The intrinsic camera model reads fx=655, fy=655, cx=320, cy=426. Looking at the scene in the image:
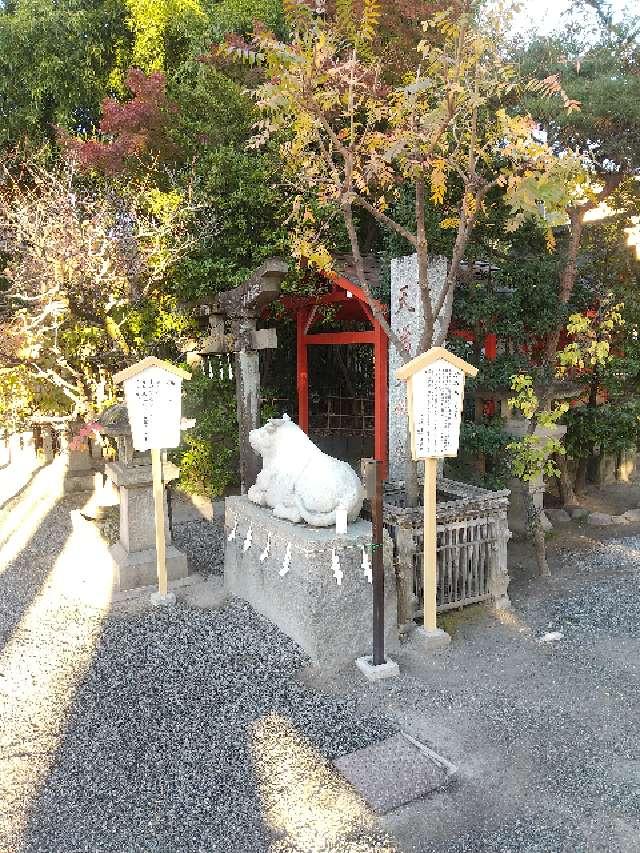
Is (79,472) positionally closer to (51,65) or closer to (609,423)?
(51,65)

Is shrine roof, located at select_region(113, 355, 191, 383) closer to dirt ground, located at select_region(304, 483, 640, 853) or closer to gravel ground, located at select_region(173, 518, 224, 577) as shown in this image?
gravel ground, located at select_region(173, 518, 224, 577)

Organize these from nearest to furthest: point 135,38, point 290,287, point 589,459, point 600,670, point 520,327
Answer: point 600,670
point 520,327
point 290,287
point 589,459
point 135,38

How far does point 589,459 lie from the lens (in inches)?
435

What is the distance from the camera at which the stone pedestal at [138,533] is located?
22.2 ft

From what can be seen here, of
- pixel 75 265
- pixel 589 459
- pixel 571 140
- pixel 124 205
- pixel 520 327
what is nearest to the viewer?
pixel 571 140

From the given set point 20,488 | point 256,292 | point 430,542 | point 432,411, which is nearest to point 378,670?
point 430,542

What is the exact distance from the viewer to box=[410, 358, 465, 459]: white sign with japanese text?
502 centimetres

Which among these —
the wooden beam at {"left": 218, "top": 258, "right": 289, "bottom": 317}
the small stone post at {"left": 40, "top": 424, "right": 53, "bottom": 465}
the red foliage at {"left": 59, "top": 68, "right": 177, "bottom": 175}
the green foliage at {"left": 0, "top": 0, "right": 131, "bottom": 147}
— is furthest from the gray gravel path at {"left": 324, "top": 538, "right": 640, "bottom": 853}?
the green foliage at {"left": 0, "top": 0, "right": 131, "bottom": 147}

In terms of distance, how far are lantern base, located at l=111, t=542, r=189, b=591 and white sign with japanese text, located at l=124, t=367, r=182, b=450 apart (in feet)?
4.38

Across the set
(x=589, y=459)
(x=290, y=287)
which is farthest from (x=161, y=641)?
(x=589, y=459)

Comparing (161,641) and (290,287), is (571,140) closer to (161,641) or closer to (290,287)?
(290,287)

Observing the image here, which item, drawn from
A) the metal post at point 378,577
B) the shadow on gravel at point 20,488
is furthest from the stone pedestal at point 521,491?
the shadow on gravel at point 20,488

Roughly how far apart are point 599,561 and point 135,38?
512 inches

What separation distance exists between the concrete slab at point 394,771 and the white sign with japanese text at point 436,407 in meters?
2.08
